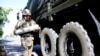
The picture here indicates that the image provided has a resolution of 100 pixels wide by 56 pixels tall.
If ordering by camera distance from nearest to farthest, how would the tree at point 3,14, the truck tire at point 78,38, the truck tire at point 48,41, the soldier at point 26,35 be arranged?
the truck tire at point 78,38
the truck tire at point 48,41
the soldier at point 26,35
the tree at point 3,14

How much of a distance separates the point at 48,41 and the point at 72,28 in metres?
1.82

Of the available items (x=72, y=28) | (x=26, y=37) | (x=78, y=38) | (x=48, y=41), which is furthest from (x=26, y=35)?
(x=78, y=38)

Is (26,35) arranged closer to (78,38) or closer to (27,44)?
(27,44)

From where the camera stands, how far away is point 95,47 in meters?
4.89

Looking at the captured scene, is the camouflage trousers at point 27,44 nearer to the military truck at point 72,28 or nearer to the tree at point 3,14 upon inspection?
the military truck at point 72,28

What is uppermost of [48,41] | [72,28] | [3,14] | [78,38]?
[3,14]

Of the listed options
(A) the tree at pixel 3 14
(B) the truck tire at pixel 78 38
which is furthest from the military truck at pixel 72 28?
(A) the tree at pixel 3 14

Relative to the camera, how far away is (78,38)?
4773 millimetres

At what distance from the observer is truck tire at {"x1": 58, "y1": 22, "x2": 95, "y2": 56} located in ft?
14.7

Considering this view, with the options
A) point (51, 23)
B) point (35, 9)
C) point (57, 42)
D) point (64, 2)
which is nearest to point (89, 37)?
point (64, 2)

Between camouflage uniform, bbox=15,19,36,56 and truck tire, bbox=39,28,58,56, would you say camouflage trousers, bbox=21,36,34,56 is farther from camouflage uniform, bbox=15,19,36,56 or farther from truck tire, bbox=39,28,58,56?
truck tire, bbox=39,28,58,56

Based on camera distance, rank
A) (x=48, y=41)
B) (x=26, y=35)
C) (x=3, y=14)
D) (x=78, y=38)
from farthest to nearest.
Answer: (x=3, y=14), (x=48, y=41), (x=26, y=35), (x=78, y=38)

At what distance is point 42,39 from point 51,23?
60 cm

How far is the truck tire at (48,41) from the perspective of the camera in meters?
6.06
